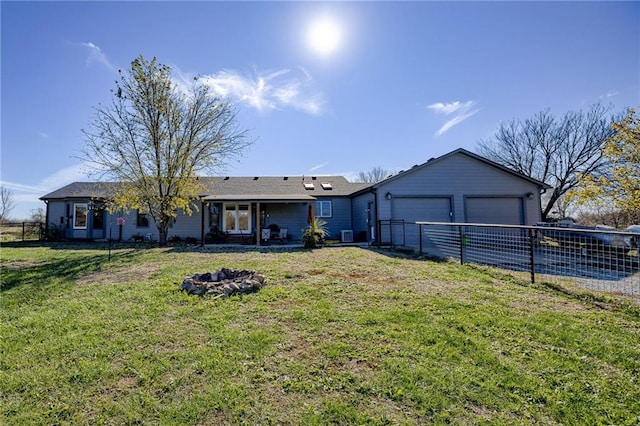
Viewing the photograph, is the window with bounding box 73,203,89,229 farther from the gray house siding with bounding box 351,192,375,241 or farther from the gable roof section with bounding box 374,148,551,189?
the gable roof section with bounding box 374,148,551,189

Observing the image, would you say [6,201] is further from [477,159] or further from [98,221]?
[477,159]

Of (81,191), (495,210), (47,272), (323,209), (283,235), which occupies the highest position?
(81,191)

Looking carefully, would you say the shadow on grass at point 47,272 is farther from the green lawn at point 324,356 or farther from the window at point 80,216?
the window at point 80,216

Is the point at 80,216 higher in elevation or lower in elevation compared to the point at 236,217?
higher

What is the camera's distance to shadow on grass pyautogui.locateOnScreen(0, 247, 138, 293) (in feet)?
21.6

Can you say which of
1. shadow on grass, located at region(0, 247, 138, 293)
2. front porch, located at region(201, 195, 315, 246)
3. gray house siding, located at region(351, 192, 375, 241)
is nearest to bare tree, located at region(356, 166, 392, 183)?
gray house siding, located at region(351, 192, 375, 241)

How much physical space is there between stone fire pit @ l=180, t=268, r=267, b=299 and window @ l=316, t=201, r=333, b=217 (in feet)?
37.2

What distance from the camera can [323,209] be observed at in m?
17.5

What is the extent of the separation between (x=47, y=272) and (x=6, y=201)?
42.3 metres

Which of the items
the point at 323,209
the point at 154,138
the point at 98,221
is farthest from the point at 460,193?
the point at 98,221

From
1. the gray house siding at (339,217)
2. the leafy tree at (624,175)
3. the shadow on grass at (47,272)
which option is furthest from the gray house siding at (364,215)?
the shadow on grass at (47,272)

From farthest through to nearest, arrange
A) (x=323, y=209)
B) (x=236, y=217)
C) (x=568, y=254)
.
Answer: (x=323, y=209), (x=236, y=217), (x=568, y=254)

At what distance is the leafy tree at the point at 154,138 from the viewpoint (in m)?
12.8

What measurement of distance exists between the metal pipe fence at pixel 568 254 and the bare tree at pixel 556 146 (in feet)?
45.4
